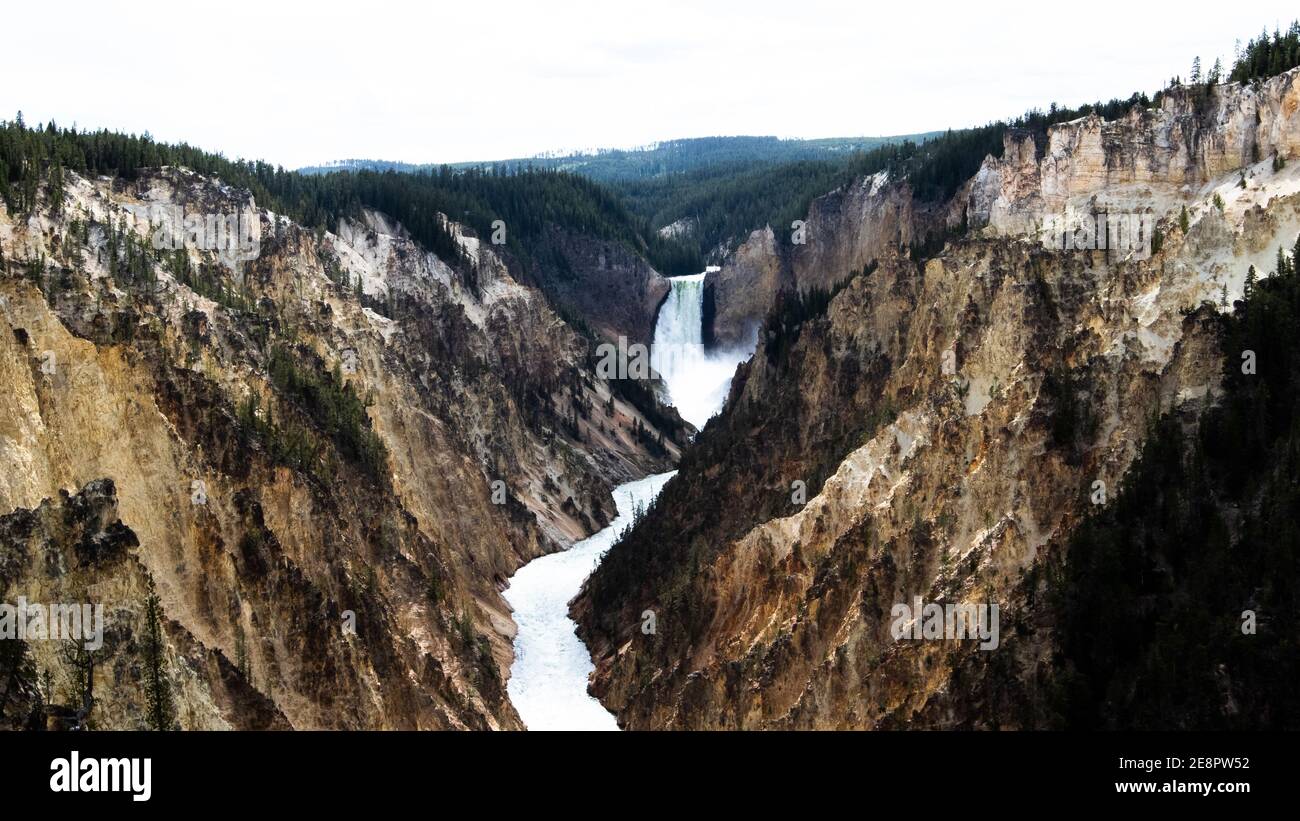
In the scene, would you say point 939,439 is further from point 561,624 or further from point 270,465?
point 561,624

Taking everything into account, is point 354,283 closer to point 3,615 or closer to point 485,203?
point 485,203

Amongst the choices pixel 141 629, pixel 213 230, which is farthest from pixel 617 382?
pixel 141 629

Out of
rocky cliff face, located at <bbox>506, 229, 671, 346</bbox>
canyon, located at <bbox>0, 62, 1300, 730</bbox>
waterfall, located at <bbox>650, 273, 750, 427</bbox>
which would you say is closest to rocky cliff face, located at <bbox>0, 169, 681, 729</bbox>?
canyon, located at <bbox>0, 62, 1300, 730</bbox>

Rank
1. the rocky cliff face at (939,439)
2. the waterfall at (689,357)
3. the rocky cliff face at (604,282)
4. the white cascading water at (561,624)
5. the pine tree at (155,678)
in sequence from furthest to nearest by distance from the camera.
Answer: the rocky cliff face at (604,282), the waterfall at (689,357), the white cascading water at (561,624), the rocky cliff face at (939,439), the pine tree at (155,678)

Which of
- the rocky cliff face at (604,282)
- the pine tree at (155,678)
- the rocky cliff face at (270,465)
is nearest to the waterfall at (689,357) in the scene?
the rocky cliff face at (604,282)

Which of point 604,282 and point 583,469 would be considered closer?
point 583,469

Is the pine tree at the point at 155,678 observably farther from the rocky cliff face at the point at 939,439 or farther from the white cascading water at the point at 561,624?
the white cascading water at the point at 561,624

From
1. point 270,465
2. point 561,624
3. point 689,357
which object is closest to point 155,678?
point 270,465
